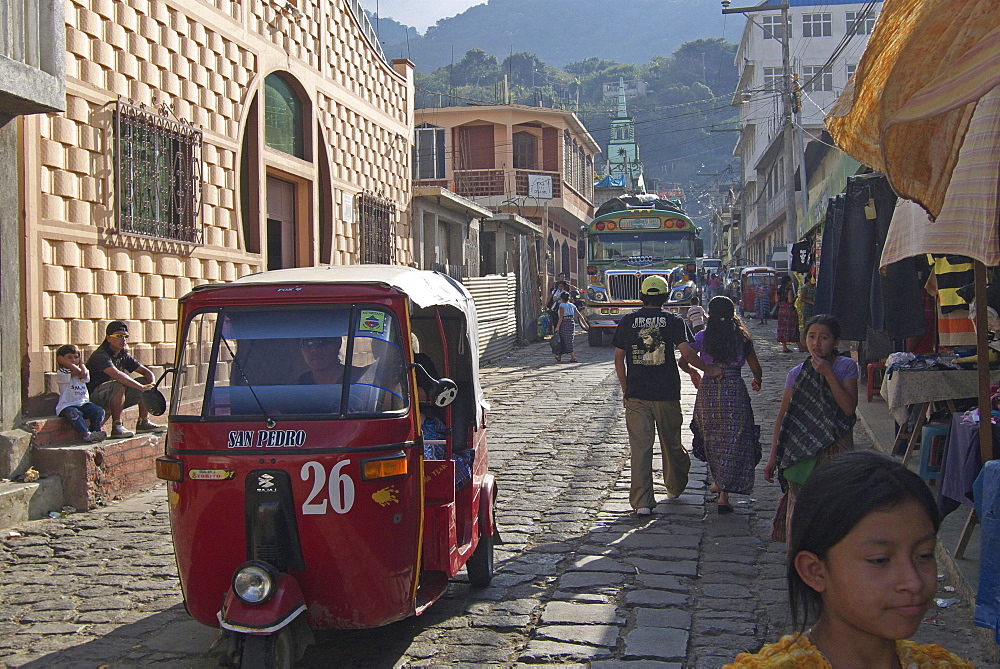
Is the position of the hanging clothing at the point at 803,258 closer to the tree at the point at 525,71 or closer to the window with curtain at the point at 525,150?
the window with curtain at the point at 525,150

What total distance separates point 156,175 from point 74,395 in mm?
3041

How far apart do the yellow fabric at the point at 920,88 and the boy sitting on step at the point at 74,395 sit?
269 inches

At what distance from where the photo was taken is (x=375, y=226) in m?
18.1

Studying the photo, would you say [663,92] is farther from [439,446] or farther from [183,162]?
[439,446]

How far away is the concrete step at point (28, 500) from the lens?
7707mm

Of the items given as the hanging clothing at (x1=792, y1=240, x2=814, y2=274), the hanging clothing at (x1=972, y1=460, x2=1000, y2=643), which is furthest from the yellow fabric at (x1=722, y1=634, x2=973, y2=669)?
the hanging clothing at (x1=792, y1=240, x2=814, y2=274)

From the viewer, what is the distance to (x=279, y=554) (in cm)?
439

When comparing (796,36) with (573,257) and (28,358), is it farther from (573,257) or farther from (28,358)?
(28,358)

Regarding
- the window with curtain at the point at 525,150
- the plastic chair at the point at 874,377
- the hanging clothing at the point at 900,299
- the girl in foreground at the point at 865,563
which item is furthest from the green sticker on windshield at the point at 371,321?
the window with curtain at the point at 525,150

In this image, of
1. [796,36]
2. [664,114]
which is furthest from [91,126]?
[664,114]

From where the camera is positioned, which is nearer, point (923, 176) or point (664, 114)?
point (923, 176)

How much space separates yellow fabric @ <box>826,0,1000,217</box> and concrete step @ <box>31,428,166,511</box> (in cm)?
666

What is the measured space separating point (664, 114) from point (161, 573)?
12013 cm

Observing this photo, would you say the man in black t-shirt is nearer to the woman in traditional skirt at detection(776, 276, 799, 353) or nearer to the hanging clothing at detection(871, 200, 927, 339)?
the hanging clothing at detection(871, 200, 927, 339)
